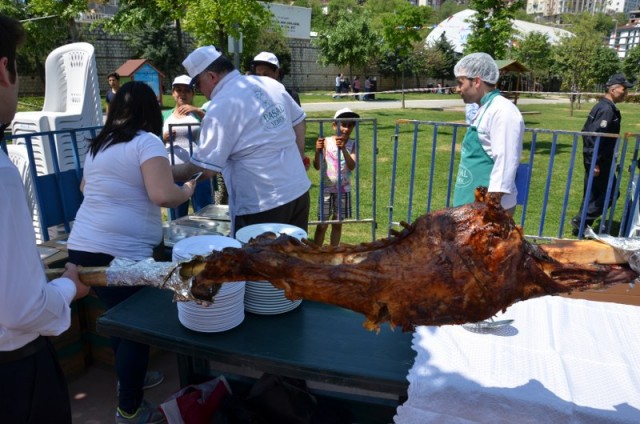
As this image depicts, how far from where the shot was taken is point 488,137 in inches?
142

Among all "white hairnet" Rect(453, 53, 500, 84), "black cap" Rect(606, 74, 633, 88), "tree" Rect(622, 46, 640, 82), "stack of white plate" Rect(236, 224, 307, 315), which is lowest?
"stack of white plate" Rect(236, 224, 307, 315)

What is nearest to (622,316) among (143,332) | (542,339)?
(542,339)

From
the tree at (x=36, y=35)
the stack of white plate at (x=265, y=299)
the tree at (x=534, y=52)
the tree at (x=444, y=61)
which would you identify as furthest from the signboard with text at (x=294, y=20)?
the stack of white plate at (x=265, y=299)

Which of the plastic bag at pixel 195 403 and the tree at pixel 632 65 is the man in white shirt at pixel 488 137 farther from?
the tree at pixel 632 65

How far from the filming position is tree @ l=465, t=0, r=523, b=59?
15320 mm

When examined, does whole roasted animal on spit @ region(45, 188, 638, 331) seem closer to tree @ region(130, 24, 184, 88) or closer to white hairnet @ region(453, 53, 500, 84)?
white hairnet @ region(453, 53, 500, 84)

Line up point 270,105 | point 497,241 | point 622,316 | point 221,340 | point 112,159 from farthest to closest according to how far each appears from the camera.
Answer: point 270,105 → point 112,159 → point 622,316 → point 221,340 → point 497,241

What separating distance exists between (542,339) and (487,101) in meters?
2.06

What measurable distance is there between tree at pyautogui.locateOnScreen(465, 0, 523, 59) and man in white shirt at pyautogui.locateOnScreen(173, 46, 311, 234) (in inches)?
564

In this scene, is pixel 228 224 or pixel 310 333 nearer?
pixel 310 333

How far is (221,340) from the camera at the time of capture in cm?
204

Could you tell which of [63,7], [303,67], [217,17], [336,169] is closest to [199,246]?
[336,169]

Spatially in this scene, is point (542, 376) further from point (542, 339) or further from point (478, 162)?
point (478, 162)

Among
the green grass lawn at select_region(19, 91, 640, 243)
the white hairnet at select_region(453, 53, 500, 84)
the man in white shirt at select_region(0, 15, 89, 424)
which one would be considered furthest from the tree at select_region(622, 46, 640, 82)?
the man in white shirt at select_region(0, 15, 89, 424)
